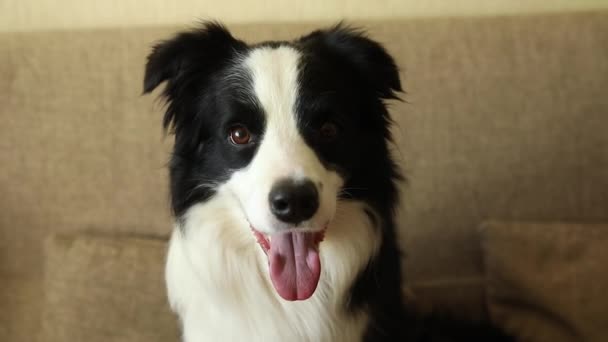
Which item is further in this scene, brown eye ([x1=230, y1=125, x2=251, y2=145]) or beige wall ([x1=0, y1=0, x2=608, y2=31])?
beige wall ([x1=0, y1=0, x2=608, y2=31])

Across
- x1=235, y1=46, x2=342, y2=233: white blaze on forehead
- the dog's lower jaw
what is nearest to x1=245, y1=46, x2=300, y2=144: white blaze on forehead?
x1=235, y1=46, x2=342, y2=233: white blaze on forehead

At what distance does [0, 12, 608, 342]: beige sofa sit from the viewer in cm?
146

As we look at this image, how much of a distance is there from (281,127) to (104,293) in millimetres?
757

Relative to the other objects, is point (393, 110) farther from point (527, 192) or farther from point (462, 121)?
point (527, 192)

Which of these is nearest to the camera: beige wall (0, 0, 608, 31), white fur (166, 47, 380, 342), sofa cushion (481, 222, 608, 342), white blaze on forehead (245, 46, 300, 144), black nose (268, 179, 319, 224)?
black nose (268, 179, 319, 224)

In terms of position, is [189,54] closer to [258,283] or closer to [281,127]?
[281,127]

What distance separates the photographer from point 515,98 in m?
1.53

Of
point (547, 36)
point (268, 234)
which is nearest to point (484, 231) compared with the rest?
point (547, 36)

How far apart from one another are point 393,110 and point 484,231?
1.41ft

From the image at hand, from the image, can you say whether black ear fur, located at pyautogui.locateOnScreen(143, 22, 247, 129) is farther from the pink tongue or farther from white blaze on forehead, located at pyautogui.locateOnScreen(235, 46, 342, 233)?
the pink tongue

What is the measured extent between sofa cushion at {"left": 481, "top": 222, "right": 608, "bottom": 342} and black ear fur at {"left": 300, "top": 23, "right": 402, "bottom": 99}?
598 millimetres

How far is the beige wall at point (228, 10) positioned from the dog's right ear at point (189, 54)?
0.55 metres

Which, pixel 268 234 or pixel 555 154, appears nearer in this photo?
pixel 268 234

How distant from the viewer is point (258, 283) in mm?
1166
